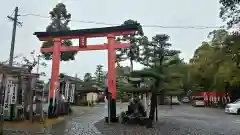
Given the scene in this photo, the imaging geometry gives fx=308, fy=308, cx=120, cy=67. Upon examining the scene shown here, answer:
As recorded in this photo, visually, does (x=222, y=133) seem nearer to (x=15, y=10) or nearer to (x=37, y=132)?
(x=37, y=132)

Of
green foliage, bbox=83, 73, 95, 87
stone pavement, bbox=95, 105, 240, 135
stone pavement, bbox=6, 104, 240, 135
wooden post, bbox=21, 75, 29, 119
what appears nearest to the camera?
stone pavement, bbox=6, 104, 240, 135

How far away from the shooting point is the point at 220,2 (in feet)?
46.5

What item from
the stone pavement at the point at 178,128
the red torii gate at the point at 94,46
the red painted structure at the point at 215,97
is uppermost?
the red torii gate at the point at 94,46

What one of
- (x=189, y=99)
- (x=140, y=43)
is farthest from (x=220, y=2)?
(x=189, y=99)

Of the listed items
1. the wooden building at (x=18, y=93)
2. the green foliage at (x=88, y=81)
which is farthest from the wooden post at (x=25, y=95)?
the green foliage at (x=88, y=81)

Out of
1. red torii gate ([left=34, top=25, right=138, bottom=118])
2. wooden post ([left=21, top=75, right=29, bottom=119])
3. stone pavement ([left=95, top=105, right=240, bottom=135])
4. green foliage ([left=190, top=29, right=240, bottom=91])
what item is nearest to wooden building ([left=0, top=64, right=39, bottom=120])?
wooden post ([left=21, top=75, right=29, bottom=119])

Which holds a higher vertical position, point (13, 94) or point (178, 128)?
point (13, 94)

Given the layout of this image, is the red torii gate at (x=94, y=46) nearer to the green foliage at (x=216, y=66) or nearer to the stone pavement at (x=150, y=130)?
the stone pavement at (x=150, y=130)

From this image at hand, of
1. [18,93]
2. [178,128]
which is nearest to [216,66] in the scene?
[178,128]

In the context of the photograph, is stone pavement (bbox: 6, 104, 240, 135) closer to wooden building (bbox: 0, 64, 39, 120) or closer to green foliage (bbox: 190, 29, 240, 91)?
wooden building (bbox: 0, 64, 39, 120)

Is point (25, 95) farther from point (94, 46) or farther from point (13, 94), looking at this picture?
point (94, 46)

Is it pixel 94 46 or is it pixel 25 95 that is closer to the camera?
pixel 25 95

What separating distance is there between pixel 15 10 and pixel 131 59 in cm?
2667

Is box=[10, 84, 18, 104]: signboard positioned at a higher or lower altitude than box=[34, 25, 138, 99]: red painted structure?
lower
